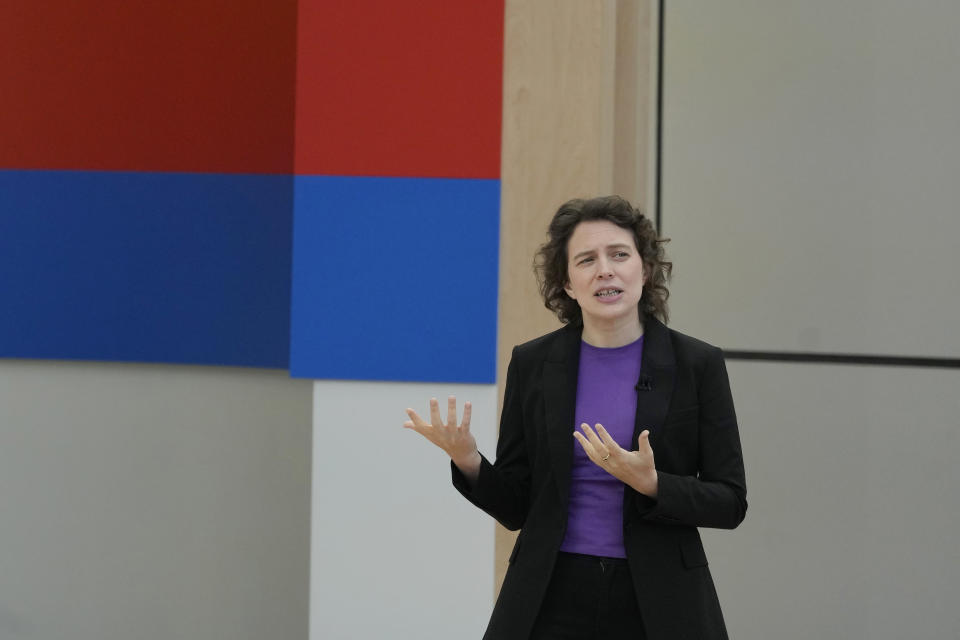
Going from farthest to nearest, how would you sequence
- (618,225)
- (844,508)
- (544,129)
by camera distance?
(844,508), (544,129), (618,225)

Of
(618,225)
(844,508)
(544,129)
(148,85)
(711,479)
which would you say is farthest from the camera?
(148,85)

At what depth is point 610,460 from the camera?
64.6 inches

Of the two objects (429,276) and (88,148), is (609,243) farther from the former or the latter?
(88,148)

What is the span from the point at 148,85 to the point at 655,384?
2586 millimetres

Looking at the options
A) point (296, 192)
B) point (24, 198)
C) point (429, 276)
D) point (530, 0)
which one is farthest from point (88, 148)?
point (530, 0)

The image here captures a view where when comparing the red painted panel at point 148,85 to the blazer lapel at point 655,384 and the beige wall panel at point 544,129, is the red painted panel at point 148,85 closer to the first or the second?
the beige wall panel at point 544,129

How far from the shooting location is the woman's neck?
1860mm

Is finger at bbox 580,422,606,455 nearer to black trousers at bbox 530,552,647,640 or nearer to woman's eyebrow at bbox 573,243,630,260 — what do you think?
black trousers at bbox 530,552,647,640

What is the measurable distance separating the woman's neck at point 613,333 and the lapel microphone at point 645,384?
10 centimetres

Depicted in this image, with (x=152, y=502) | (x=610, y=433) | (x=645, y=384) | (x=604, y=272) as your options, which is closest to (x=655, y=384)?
(x=645, y=384)

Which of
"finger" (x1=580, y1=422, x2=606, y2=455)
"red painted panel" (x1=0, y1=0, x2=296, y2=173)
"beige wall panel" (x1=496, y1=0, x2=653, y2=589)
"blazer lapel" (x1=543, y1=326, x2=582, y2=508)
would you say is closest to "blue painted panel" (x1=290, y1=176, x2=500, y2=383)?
"beige wall panel" (x1=496, y1=0, x2=653, y2=589)

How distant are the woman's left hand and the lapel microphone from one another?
143mm

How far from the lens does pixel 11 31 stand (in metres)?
3.74

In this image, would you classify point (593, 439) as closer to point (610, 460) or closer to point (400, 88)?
point (610, 460)
